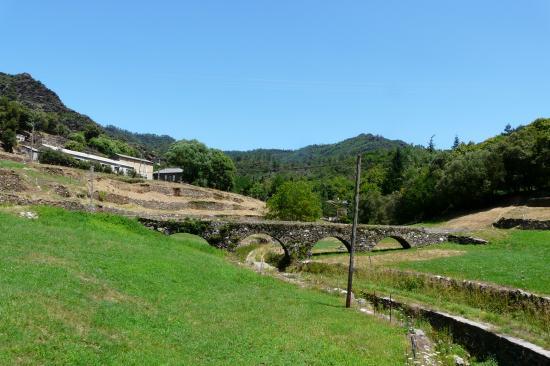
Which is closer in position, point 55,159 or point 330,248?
point 330,248

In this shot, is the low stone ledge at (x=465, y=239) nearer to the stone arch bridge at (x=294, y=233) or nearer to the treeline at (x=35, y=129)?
the stone arch bridge at (x=294, y=233)

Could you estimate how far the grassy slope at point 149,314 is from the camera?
1030 centimetres

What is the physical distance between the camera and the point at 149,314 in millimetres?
14008

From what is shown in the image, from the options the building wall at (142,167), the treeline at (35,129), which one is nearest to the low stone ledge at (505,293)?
the treeline at (35,129)

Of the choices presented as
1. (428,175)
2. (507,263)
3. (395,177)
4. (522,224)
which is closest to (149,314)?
(507,263)

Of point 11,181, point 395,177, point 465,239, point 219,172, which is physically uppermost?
point 395,177

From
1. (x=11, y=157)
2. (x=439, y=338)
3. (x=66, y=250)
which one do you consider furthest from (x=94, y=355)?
(x=11, y=157)

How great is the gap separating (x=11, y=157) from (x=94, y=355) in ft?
211

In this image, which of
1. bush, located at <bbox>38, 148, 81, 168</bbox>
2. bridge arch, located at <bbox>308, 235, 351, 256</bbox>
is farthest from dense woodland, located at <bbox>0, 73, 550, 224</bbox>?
bush, located at <bbox>38, 148, 81, 168</bbox>

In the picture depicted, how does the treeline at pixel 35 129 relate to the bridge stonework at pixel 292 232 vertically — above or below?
above

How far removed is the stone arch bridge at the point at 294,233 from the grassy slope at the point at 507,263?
428cm

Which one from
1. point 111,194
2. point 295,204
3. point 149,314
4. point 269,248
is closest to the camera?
point 149,314

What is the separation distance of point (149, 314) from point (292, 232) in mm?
34150

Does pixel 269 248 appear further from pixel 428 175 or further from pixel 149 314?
pixel 149 314
